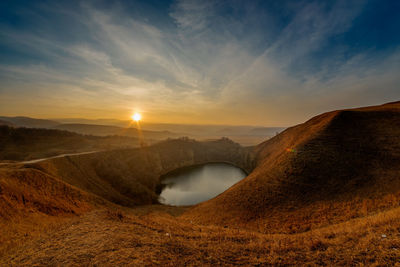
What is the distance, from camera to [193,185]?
6081cm

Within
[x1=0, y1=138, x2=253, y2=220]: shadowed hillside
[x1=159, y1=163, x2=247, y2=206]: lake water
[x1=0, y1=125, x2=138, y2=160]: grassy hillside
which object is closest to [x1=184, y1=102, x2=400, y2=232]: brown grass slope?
[x1=0, y1=138, x2=253, y2=220]: shadowed hillside

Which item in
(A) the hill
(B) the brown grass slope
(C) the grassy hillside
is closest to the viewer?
(A) the hill

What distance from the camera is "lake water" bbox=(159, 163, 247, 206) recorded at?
1868 inches

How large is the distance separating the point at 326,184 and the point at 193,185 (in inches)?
1883

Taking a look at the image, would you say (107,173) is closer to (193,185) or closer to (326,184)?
(193,185)

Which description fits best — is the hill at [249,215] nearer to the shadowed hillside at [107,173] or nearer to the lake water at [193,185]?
the shadowed hillside at [107,173]

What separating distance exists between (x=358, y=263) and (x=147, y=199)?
41.5 m

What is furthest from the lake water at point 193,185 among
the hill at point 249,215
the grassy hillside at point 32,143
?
the grassy hillside at point 32,143

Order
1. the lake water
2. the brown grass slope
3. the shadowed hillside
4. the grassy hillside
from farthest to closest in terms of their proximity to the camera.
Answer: the grassy hillside → the lake water → the shadowed hillside → the brown grass slope

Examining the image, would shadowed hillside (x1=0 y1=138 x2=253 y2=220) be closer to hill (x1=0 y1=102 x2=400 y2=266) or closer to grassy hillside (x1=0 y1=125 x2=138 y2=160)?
hill (x1=0 y1=102 x2=400 y2=266)

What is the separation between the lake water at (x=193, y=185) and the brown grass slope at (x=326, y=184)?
25255 millimetres

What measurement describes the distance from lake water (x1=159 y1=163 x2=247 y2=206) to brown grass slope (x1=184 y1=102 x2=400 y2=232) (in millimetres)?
25255

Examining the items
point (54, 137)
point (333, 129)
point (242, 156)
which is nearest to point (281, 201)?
point (333, 129)

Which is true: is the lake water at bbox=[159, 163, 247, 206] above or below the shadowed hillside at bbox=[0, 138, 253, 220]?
below
